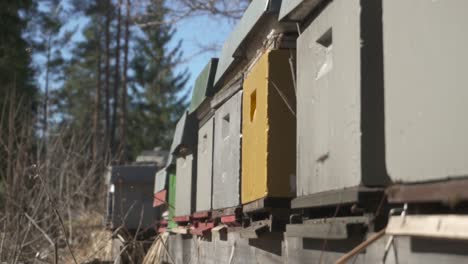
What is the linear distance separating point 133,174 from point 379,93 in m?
15.4

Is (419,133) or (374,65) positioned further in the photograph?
(374,65)

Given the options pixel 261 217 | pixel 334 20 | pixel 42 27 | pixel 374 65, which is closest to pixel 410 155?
pixel 374 65

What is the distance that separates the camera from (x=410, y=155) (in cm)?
362

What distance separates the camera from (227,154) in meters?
7.78

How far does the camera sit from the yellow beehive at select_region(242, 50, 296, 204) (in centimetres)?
581

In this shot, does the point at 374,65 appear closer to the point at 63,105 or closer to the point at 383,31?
the point at 383,31

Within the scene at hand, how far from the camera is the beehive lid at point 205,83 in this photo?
30.1 feet

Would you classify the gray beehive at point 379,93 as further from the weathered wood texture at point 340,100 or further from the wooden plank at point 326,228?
the wooden plank at point 326,228

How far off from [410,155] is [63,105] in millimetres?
50924

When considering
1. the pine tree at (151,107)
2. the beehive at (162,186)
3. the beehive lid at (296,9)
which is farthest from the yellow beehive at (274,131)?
the pine tree at (151,107)

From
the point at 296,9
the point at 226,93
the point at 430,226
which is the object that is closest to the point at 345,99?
the point at 296,9

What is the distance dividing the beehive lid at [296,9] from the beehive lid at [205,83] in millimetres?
3668

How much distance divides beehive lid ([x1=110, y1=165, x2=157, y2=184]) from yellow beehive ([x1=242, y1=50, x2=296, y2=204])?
12.6 meters

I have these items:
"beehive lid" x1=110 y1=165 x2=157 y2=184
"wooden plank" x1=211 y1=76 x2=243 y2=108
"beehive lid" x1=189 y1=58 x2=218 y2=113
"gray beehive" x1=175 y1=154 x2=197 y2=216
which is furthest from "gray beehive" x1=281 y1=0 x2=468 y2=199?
"beehive lid" x1=110 y1=165 x2=157 y2=184
